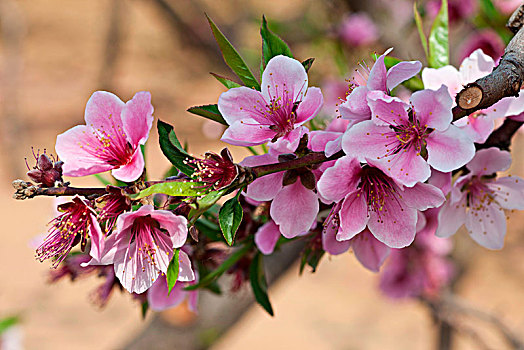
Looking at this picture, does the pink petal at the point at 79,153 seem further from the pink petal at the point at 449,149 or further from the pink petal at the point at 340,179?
the pink petal at the point at 449,149

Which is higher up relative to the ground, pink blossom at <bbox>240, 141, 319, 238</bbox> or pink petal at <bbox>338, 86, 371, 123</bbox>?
pink petal at <bbox>338, 86, 371, 123</bbox>

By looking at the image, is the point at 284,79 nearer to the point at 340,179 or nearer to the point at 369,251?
the point at 340,179

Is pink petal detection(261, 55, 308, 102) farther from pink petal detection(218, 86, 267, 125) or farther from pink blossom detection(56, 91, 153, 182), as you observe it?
pink blossom detection(56, 91, 153, 182)

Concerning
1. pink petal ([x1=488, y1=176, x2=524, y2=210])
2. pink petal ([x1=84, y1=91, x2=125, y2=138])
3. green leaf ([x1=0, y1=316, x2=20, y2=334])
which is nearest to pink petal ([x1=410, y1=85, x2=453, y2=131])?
pink petal ([x1=488, y1=176, x2=524, y2=210])

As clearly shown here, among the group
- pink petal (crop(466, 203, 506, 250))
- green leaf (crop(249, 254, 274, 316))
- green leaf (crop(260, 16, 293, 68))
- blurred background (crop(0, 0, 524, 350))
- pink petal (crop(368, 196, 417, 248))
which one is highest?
green leaf (crop(260, 16, 293, 68))

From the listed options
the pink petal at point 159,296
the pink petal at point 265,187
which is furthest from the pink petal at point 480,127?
the pink petal at point 159,296

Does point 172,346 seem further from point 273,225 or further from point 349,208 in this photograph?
point 349,208

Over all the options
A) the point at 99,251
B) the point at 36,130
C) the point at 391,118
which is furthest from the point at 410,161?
the point at 36,130
